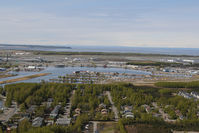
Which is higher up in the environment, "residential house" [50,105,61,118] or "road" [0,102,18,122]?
"residential house" [50,105,61,118]

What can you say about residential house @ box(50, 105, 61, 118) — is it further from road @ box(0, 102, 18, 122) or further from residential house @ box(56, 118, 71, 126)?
road @ box(0, 102, 18, 122)

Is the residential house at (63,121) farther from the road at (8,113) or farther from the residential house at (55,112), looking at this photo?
the road at (8,113)

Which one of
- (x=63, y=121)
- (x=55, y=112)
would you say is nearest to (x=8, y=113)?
(x=55, y=112)

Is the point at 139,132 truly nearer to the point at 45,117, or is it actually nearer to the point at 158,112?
the point at 158,112

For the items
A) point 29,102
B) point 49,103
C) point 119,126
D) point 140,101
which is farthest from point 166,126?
point 29,102

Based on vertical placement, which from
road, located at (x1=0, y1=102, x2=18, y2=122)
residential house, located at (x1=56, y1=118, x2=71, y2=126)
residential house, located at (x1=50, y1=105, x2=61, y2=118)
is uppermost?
residential house, located at (x1=50, y1=105, x2=61, y2=118)

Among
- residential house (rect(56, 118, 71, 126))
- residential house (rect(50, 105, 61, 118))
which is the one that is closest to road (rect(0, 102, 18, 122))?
residential house (rect(50, 105, 61, 118))

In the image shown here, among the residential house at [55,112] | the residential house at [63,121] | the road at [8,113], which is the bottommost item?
the road at [8,113]

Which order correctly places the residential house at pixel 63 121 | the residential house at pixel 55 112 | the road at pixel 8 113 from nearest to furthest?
the residential house at pixel 63 121 < the road at pixel 8 113 < the residential house at pixel 55 112

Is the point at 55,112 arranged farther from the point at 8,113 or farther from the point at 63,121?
the point at 8,113

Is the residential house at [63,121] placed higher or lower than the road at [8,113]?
higher

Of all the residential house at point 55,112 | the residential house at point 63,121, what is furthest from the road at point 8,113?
the residential house at point 63,121
